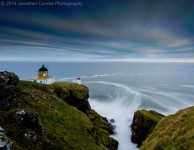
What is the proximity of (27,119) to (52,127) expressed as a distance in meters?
9.79

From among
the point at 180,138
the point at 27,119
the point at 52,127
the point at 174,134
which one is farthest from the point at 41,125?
the point at 180,138

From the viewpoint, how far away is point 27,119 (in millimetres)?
15664

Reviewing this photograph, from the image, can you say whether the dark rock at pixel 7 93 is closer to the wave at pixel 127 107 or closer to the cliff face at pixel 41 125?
the cliff face at pixel 41 125

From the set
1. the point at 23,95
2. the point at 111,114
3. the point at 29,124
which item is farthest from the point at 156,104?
the point at 29,124

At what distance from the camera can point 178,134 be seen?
1278 centimetres

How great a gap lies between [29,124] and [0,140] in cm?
520

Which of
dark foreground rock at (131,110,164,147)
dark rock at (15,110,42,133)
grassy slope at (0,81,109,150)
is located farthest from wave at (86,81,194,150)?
dark rock at (15,110,42,133)

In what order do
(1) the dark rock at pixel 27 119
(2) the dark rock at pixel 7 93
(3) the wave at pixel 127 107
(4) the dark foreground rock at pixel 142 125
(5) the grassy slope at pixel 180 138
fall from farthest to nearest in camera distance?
(3) the wave at pixel 127 107 < (4) the dark foreground rock at pixel 142 125 < (2) the dark rock at pixel 7 93 < (1) the dark rock at pixel 27 119 < (5) the grassy slope at pixel 180 138

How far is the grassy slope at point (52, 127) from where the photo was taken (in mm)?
14555

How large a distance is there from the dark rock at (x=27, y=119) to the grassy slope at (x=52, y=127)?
41cm

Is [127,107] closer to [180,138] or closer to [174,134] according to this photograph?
[174,134]

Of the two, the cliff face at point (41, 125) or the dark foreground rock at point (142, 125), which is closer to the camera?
the cliff face at point (41, 125)

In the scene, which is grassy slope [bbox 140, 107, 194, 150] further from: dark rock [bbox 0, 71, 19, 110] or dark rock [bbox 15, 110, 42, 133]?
dark rock [bbox 0, 71, 19, 110]

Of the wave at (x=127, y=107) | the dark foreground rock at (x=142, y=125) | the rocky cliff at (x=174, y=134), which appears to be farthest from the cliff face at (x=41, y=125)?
the wave at (x=127, y=107)
